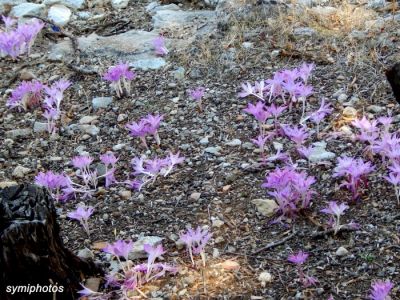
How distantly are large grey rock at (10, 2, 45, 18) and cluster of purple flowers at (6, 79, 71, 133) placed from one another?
141 cm

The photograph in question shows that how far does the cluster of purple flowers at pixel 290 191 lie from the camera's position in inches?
127

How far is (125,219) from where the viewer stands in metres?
3.42

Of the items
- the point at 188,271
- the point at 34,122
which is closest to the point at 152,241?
the point at 188,271

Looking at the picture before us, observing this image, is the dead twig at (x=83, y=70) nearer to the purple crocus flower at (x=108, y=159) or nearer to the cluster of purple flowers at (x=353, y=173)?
the purple crocus flower at (x=108, y=159)

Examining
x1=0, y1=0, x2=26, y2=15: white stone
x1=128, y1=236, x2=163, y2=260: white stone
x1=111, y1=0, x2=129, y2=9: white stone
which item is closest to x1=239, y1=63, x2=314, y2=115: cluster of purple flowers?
x1=128, y1=236, x2=163, y2=260: white stone

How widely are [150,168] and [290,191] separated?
33.0 inches

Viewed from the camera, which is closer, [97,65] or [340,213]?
[340,213]

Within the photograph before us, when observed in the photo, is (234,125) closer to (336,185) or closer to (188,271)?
(336,185)

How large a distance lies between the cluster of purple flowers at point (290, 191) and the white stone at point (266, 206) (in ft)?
0.15

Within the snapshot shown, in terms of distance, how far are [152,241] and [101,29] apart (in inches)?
115

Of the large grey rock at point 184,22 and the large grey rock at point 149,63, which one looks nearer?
the large grey rock at point 149,63

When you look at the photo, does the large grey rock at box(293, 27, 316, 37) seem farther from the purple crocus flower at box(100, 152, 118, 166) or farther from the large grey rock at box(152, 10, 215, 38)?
the purple crocus flower at box(100, 152, 118, 166)

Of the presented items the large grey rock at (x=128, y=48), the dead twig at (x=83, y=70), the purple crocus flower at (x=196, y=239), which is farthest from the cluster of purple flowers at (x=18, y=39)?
the purple crocus flower at (x=196, y=239)

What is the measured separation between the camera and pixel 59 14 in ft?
19.0
